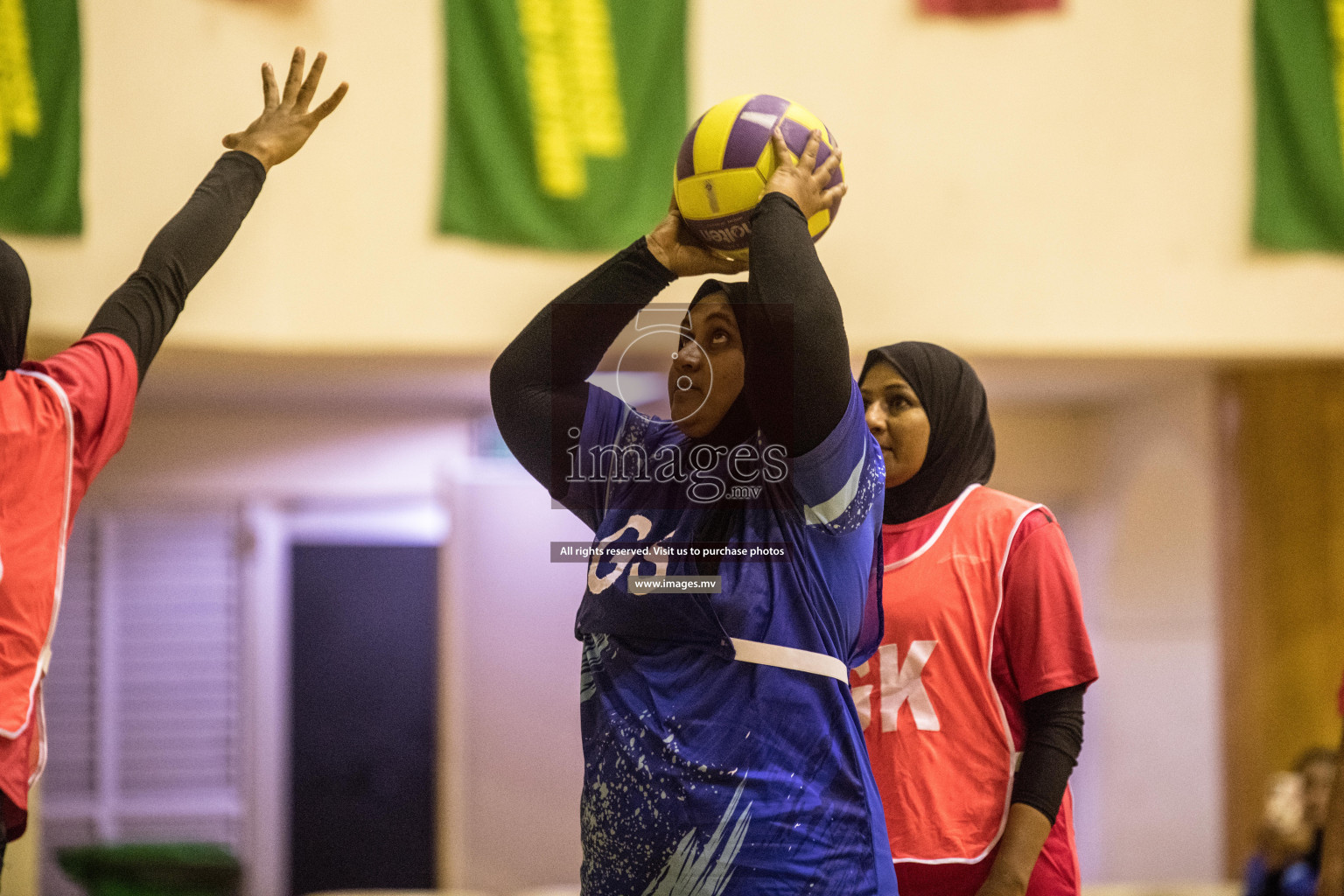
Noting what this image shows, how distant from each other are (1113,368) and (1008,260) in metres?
1.04

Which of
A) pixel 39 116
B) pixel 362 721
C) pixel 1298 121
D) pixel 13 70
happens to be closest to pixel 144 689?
pixel 362 721

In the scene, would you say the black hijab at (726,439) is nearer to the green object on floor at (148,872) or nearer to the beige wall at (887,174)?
the beige wall at (887,174)

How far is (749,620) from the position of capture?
1.37m

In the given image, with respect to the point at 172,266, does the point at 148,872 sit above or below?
below

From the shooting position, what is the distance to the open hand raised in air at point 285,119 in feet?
5.78

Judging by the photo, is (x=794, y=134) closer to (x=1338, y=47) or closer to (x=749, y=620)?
(x=749, y=620)

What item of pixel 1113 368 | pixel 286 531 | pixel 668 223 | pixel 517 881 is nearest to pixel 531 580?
pixel 517 881

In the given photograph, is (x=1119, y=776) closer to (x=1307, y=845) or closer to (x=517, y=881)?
(x=1307, y=845)

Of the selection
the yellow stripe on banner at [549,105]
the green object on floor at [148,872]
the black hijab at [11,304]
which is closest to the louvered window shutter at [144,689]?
the green object on floor at [148,872]

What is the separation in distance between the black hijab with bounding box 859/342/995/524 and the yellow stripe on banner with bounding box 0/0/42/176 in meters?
3.54

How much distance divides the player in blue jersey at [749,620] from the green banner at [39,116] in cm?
347

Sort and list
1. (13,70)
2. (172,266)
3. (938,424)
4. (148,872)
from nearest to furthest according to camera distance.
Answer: (172,266), (938,424), (13,70), (148,872)

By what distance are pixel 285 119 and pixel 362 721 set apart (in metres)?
4.72

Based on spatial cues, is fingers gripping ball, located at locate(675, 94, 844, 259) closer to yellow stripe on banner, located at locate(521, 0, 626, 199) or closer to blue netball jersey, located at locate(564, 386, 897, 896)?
blue netball jersey, located at locate(564, 386, 897, 896)
